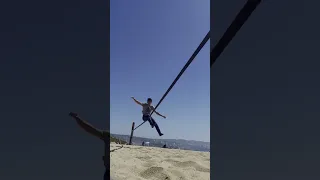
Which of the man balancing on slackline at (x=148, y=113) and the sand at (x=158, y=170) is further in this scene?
the man balancing on slackline at (x=148, y=113)

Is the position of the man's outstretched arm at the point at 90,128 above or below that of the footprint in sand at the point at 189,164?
above

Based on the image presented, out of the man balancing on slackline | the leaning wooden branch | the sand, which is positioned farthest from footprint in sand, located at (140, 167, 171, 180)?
the man balancing on slackline

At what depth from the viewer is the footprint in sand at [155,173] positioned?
230 centimetres
